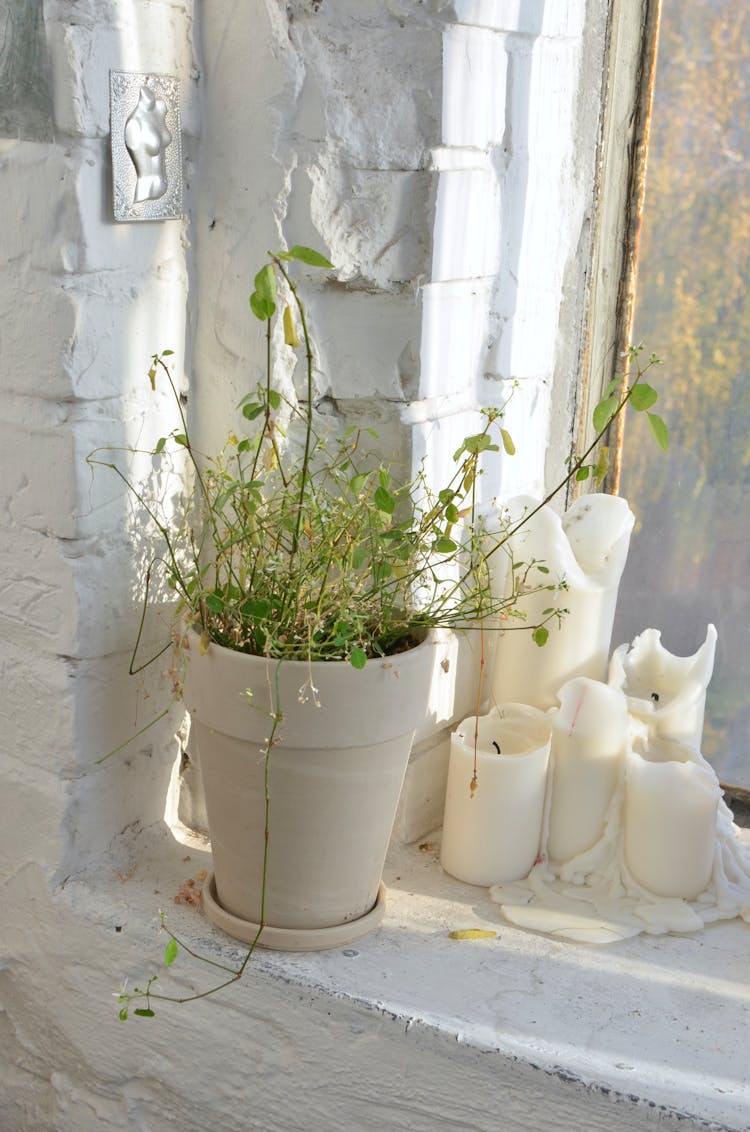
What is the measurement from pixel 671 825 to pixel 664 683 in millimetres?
201

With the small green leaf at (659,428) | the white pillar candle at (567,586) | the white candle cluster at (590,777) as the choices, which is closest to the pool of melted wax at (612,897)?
the white candle cluster at (590,777)

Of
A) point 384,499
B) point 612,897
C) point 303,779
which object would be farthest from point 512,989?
point 384,499

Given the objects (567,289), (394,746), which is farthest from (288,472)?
(567,289)

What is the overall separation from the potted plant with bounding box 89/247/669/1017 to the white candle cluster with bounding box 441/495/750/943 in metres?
0.13

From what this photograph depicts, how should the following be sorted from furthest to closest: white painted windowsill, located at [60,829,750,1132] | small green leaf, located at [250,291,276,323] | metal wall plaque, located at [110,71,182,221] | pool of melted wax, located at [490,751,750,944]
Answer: pool of melted wax, located at [490,751,750,944], metal wall plaque, located at [110,71,182,221], white painted windowsill, located at [60,829,750,1132], small green leaf, located at [250,291,276,323]

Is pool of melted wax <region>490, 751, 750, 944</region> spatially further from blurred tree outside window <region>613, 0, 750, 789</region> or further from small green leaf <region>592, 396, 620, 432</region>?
small green leaf <region>592, 396, 620, 432</region>

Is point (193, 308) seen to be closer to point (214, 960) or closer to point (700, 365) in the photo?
point (700, 365)

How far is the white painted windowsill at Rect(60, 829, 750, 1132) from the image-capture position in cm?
128

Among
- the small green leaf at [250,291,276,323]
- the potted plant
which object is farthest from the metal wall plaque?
the small green leaf at [250,291,276,323]

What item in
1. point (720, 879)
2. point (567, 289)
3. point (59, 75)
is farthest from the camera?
point (567, 289)

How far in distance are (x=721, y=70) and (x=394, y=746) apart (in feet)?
3.03

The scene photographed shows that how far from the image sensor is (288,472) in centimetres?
154

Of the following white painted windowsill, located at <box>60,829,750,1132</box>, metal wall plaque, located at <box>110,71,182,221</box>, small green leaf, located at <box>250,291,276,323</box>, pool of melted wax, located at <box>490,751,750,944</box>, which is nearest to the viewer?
small green leaf, located at <box>250,291,276,323</box>

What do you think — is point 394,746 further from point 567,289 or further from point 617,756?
point 567,289
